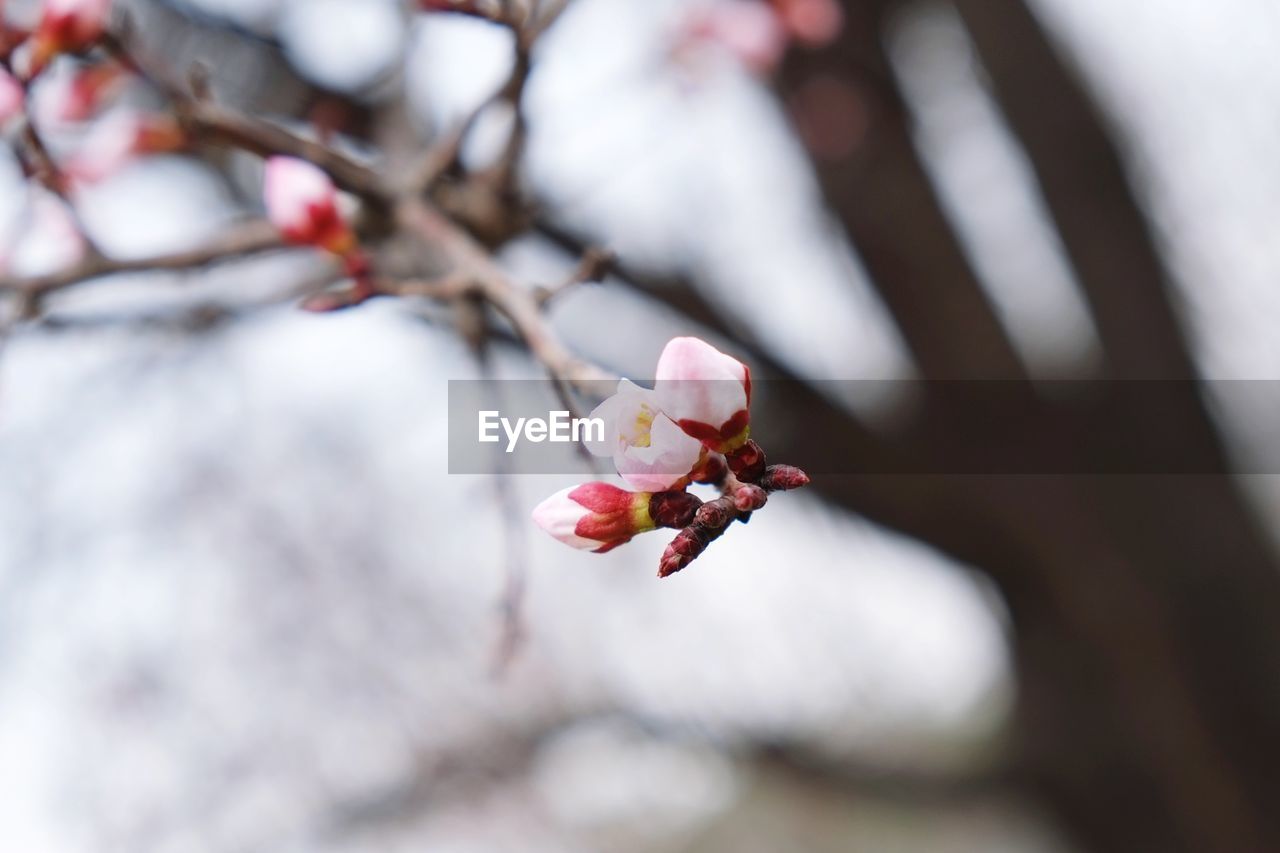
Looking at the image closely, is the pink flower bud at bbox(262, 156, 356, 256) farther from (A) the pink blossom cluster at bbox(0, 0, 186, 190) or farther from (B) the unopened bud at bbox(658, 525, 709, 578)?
(B) the unopened bud at bbox(658, 525, 709, 578)

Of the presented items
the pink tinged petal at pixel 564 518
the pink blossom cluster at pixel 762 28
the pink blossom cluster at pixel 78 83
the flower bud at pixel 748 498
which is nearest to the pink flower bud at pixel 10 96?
the pink blossom cluster at pixel 78 83

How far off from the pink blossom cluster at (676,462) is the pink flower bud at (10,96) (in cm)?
63

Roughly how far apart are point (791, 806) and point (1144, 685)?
7.62ft

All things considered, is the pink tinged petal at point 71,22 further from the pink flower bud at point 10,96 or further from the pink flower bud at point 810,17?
the pink flower bud at point 810,17

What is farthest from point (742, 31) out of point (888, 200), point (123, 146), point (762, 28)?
point (123, 146)

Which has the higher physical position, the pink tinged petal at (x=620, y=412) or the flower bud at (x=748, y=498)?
the pink tinged petal at (x=620, y=412)

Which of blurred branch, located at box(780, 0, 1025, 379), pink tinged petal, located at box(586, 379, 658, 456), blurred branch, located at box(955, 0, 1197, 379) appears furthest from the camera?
blurred branch, located at box(780, 0, 1025, 379)

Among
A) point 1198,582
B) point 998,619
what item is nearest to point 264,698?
point 998,619

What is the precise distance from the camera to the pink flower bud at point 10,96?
784 mm

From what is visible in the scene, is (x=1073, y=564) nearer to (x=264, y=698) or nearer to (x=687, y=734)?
(x=687, y=734)

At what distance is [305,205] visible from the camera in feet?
2.66

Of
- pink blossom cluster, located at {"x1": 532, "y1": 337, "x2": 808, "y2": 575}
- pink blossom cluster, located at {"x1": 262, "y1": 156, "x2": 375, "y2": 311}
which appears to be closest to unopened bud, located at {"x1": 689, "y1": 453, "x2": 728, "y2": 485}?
pink blossom cluster, located at {"x1": 532, "y1": 337, "x2": 808, "y2": 575}

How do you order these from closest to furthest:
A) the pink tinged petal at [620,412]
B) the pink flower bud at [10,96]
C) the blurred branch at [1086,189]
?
the pink tinged petal at [620,412], the pink flower bud at [10,96], the blurred branch at [1086,189]

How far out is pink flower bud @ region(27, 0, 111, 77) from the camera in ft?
2.65
